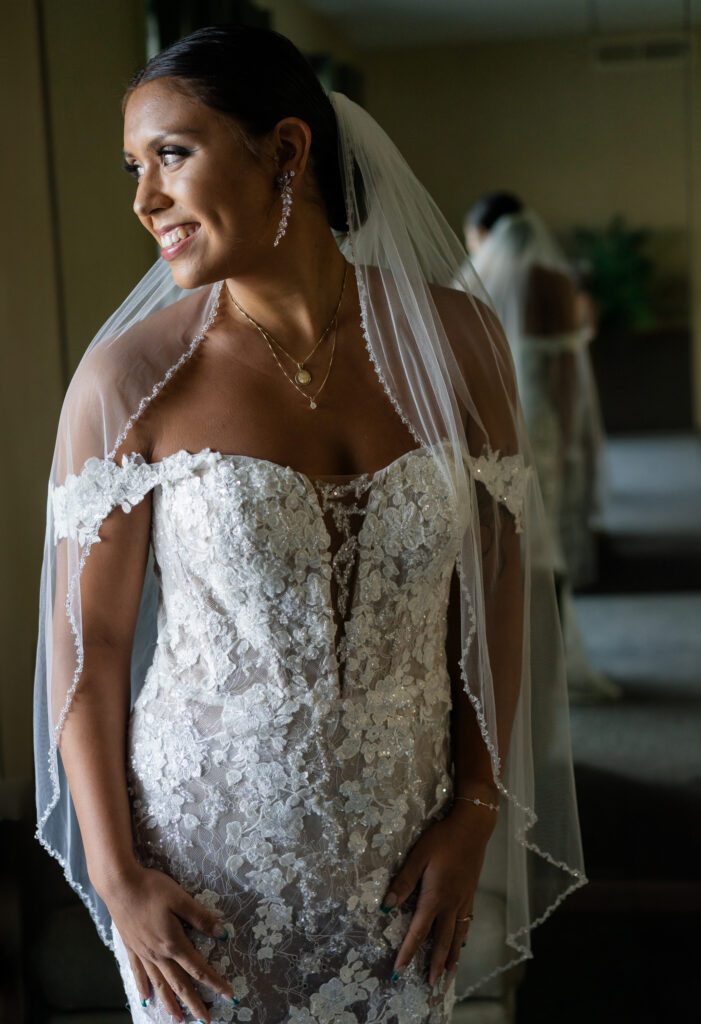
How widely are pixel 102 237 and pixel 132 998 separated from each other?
1.65 m

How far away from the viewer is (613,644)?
9.19 feet

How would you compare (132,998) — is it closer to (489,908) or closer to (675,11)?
(489,908)

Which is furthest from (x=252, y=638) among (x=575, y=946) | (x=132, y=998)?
(x=575, y=946)

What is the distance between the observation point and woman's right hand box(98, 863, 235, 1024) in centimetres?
126

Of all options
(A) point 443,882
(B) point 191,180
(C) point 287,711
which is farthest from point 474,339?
(A) point 443,882

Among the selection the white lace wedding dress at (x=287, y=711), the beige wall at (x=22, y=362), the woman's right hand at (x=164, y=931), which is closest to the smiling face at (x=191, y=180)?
the white lace wedding dress at (x=287, y=711)

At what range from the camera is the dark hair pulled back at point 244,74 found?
4.21ft

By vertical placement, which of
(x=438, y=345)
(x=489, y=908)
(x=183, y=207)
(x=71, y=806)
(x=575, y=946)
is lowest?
(x=575, y=946)

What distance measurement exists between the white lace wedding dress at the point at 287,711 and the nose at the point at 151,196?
279mm

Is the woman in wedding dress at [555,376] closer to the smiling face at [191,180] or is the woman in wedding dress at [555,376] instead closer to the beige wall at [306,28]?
the beige wall at [306,28]

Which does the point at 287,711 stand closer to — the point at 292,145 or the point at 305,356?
the point at 305,356

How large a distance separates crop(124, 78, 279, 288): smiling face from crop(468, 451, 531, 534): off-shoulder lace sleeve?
378mm

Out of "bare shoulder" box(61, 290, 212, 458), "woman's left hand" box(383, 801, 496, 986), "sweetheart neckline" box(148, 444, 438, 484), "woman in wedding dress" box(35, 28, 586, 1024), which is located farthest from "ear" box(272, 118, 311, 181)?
"woman's left hand" box(383, 801, 496, 986)

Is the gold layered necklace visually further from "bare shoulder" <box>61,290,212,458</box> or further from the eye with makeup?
the eye with makeup
